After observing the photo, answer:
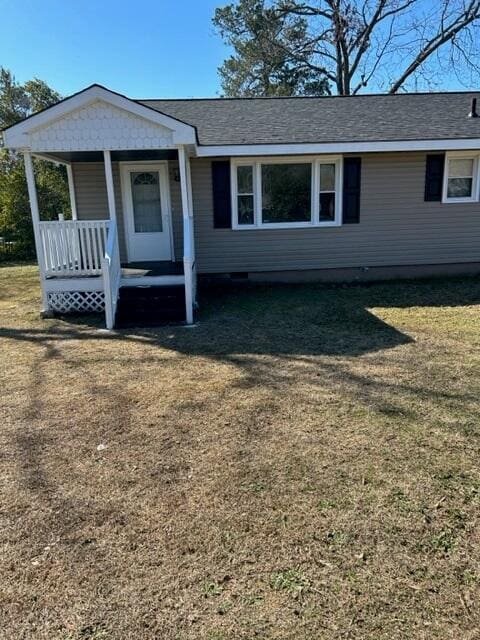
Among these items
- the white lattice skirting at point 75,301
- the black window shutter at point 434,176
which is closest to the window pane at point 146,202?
the white lattice skirting at point 75,301

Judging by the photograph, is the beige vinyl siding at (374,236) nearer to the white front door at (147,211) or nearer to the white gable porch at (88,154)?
the white front door at (147,211)

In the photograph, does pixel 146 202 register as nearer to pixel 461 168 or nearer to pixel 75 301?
pixel 75 301

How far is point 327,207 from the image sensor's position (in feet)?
33.9

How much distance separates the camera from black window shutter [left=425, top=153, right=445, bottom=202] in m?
10.2

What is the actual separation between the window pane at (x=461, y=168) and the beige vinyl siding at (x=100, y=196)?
587 centimetres

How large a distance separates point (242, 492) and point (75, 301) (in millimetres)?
5888

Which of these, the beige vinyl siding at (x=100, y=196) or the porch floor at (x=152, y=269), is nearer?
the porch floor at (x=152, y=269)

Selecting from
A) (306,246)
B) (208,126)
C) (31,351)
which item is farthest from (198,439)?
(208,126)

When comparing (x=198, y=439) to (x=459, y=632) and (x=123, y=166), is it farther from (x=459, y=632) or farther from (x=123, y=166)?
(x=123, y=166)

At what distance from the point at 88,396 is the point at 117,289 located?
3.55 metres

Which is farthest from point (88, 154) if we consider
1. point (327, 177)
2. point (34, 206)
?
point (327, 177)

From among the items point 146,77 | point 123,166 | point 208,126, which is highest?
point 146,77

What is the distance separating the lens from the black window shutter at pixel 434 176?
33.6 feet

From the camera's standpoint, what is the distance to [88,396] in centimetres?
463
